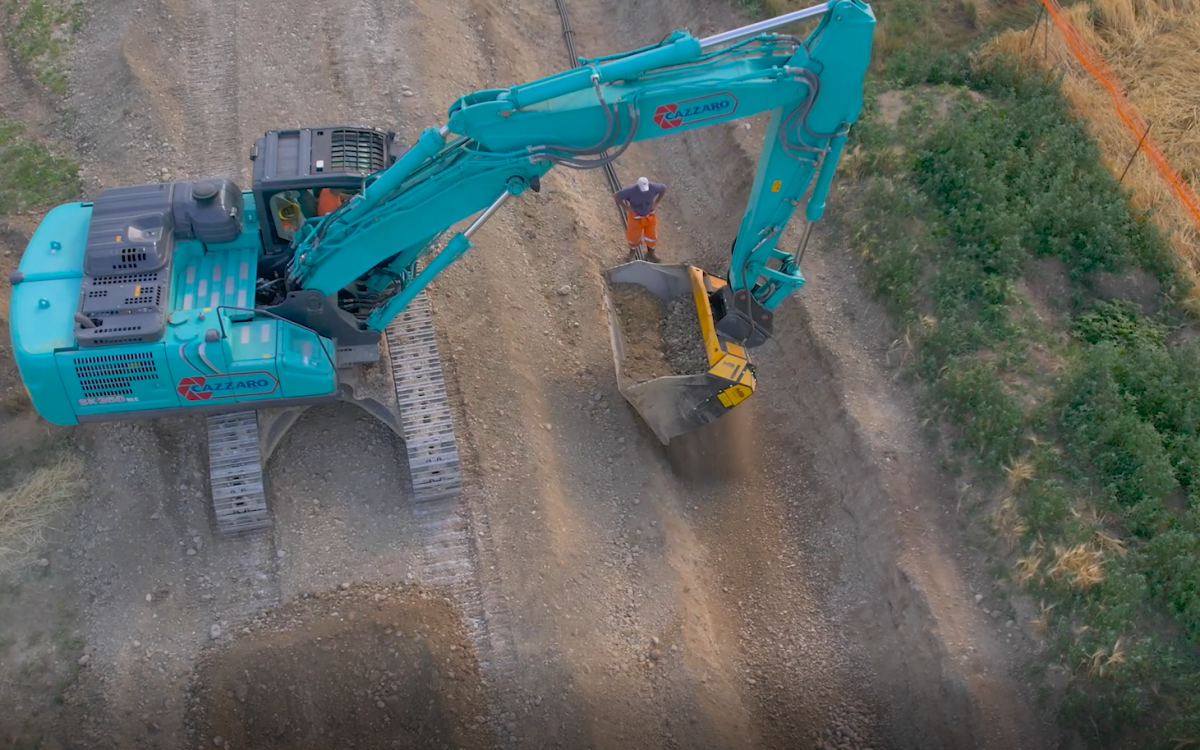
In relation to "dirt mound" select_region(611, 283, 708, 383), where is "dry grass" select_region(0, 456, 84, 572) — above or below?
below

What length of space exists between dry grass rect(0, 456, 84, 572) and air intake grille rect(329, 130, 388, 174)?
4069 mm

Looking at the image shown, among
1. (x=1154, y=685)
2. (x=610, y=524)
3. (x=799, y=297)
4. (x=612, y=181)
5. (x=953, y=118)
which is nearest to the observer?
(x=1154, y=685)

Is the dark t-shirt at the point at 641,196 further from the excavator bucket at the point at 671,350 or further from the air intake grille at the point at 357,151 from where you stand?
the air intake grille at the point at 357,151

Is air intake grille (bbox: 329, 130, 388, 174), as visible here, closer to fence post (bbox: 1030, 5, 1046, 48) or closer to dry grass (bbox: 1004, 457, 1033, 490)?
dry grass (bbox: 1004, 457, 1033, 490)

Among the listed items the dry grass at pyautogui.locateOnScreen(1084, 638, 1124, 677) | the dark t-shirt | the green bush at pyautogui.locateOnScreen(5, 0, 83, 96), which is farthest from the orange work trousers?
the green bush at pyautogui.locateOnScreen(5, 0, 83, 96)

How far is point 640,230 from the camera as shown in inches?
452

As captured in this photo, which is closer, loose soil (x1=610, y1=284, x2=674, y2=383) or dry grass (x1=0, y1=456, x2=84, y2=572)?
dry grass (x1=0, y1=456, x2=84, y2=572)

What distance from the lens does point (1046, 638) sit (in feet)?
29.3

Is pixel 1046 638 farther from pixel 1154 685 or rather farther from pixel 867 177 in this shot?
pixel 867 177

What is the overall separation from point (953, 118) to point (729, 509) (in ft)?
18.7

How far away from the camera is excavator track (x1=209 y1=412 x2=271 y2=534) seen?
9.68 metres

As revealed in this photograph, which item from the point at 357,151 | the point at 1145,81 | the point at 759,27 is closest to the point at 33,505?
the point at 357,151

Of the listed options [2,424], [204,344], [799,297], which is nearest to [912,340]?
[799,297]

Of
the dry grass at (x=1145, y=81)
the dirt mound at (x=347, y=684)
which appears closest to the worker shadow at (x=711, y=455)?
the dirt mound at (x=347, y=684)
